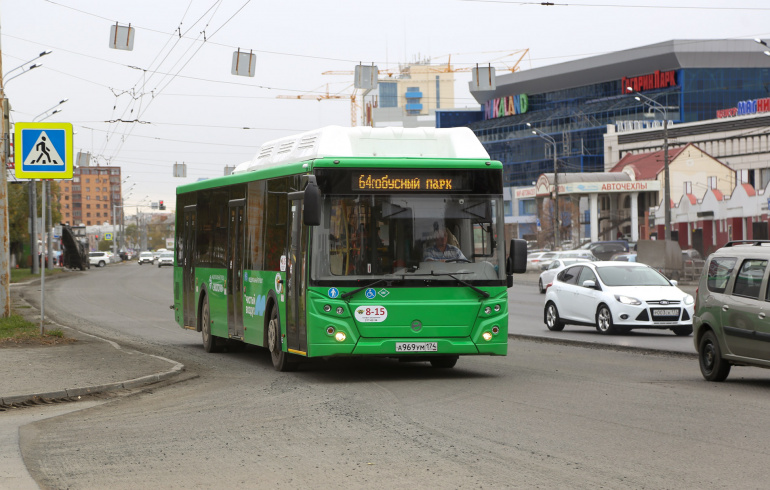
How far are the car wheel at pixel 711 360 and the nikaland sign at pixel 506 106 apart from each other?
14098 centimetres

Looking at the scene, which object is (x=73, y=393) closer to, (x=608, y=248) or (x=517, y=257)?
(x=517, y=257)

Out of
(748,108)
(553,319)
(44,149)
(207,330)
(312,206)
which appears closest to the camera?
(312,206)

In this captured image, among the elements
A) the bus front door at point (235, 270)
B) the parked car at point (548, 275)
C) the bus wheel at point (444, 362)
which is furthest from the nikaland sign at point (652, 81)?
the bus wheel at point (444, 362)

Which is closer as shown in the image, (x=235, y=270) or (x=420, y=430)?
(x=420, y=430)

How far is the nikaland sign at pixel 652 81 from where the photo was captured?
429ft

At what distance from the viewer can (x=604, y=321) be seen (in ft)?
77.9

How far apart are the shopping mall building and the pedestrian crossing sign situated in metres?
96.3

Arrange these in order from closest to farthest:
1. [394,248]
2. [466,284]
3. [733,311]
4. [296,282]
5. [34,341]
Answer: [733,311] → [394,248] → [466,284] → [296,282] → [34,341]

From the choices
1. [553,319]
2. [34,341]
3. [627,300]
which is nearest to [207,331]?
[34,341]

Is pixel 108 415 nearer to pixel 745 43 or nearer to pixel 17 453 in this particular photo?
pixel 17 453

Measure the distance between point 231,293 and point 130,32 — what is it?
35.5 feet

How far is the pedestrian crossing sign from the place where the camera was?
61.2 feet

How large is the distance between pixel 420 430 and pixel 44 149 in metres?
11.2

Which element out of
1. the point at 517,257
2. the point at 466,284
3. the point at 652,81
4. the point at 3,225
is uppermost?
the point at 652,81
